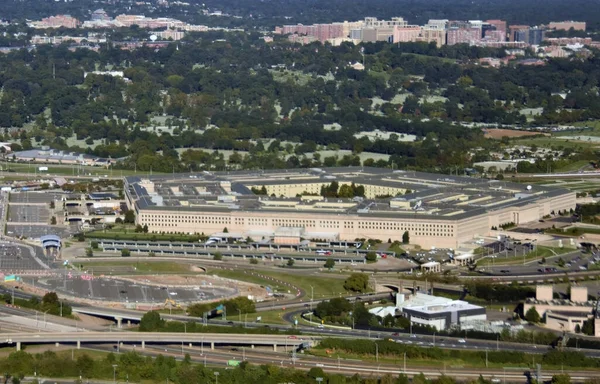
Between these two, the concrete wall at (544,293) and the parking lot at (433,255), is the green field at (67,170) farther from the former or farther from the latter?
the concrete wall at (544,293)

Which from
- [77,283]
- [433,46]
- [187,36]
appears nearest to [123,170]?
[77,283]

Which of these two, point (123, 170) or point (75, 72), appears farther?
point (75, 72)

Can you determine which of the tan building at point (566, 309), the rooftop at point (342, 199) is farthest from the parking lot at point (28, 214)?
the tan building at point (566, 309)

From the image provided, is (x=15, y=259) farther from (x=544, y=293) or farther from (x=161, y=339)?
(x=544, y=293)

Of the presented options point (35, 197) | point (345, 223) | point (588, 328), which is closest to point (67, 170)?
point (35, 197)

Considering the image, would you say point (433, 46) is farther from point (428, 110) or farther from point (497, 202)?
point (497, 202)
